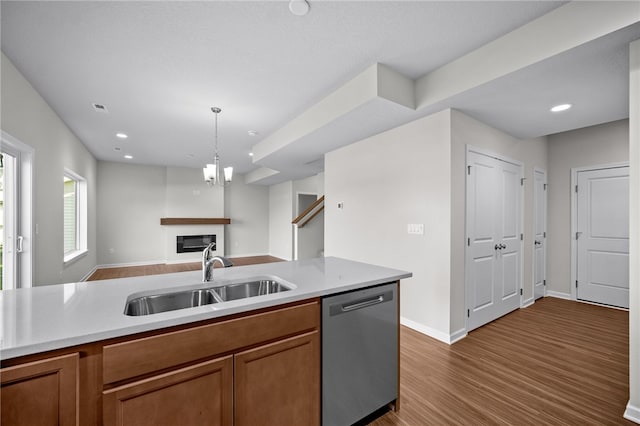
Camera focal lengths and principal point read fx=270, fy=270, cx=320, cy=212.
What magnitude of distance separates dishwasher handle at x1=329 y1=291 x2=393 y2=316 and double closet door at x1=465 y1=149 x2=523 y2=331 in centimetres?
165

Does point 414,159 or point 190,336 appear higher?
point 414,159

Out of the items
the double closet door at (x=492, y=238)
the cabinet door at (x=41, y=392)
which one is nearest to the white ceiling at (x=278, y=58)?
the double closet door at (x=492, y=238)

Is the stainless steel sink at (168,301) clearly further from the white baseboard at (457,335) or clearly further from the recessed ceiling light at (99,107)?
the recessed ceiling light at (99,107)

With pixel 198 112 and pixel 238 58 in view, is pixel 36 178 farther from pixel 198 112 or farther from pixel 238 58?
pixel 238 58

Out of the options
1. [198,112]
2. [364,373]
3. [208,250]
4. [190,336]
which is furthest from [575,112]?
[198,112]

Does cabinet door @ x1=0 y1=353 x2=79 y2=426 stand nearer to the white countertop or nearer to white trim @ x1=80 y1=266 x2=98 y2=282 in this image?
the white countertop

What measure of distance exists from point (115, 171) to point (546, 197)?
9151mm

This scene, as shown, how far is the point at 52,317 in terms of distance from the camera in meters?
1.04

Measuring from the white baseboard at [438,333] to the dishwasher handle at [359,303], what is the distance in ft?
4.87

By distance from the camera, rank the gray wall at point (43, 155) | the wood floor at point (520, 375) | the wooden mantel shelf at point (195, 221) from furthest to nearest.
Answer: the wooden mantel shelf at point (195, 221), the gray wall at point (43, 155), the wood floor at point (520, 375)

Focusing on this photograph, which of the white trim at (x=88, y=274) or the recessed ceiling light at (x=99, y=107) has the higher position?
the recessed ceiling light at (x=99, y=107)

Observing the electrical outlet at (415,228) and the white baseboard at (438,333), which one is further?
the electrical outlet at (415,228)

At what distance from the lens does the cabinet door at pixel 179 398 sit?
98 cm

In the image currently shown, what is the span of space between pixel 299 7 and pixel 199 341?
1.98 m
